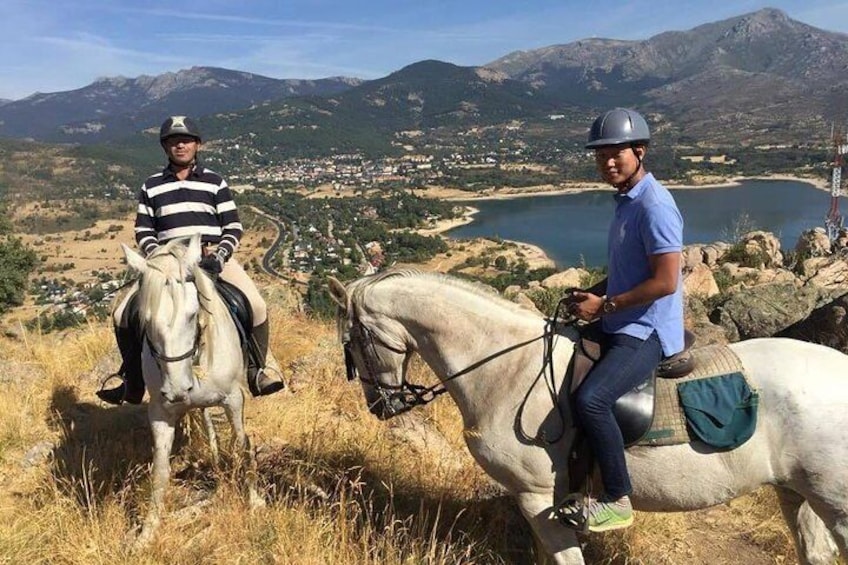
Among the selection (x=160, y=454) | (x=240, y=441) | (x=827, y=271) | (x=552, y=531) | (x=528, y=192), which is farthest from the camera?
(x=528, y=192)

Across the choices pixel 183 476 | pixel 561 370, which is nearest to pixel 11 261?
pixel 183 476

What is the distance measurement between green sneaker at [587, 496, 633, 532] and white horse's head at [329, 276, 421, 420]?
970mm

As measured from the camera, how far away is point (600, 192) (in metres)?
93.1

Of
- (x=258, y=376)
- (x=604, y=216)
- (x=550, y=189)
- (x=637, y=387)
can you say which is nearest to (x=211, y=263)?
(x=258, y=376)

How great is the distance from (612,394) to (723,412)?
502 millimetres

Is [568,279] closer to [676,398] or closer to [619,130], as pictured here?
[676,398]

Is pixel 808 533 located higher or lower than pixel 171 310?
lower

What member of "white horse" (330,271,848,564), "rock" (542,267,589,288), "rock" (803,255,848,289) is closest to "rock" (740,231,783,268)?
"rock" (803,255,848,289)

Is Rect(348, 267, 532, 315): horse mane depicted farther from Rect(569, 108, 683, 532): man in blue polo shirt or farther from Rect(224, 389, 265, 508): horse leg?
Rect(224, 389, 265, 508): horse leg

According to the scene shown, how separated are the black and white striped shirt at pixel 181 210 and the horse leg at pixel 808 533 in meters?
3.63

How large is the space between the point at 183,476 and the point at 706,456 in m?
3.38

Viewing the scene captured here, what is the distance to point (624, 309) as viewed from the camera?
2453mm

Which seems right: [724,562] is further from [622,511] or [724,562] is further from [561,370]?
[561,370]

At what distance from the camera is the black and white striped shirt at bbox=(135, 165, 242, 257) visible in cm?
387
